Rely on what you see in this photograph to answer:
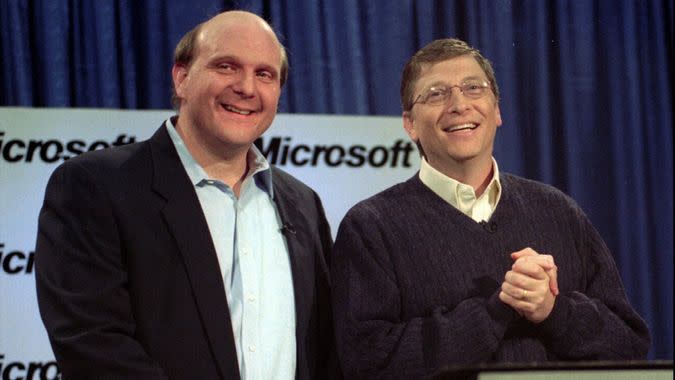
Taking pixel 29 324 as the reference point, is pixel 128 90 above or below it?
above

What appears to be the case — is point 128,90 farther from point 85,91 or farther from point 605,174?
point 605,174

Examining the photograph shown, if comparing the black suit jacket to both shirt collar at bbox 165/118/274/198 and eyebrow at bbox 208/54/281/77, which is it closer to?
shirt collar at bbox 165/118/274/198

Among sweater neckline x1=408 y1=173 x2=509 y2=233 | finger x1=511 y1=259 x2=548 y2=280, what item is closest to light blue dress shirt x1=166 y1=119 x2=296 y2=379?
sweater neckline x1=408 y1=173 x2=509 y2=233

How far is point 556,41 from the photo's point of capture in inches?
152

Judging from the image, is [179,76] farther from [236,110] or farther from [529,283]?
[529,283]

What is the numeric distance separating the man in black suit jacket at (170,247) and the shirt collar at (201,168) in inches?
0.8

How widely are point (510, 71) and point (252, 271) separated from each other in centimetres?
207

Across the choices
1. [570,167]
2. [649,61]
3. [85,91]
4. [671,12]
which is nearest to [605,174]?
[570,167]

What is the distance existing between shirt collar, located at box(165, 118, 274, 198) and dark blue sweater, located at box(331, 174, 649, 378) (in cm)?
30

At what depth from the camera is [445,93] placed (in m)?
2.11

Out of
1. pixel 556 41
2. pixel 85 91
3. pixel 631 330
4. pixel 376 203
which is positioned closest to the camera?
pixel 631 330

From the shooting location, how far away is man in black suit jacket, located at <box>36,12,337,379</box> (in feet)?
6.21

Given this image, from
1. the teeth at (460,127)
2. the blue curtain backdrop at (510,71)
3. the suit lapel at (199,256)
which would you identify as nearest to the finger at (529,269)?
the teeth at (460,127)

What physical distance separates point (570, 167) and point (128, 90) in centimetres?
195
